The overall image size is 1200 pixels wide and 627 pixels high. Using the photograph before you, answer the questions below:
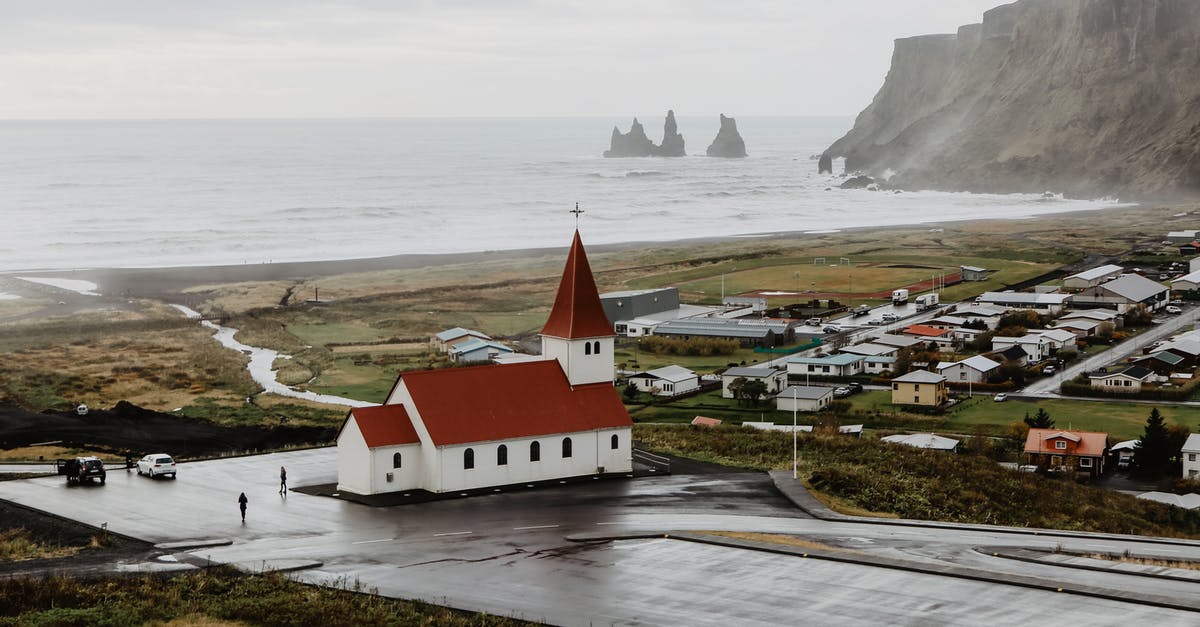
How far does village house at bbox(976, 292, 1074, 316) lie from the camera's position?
284ft

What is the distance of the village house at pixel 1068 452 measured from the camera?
48125 millimetres

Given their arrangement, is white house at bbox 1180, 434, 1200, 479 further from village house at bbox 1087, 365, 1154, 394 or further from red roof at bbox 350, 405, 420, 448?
red roof at bbox 350, 405, 420, 448

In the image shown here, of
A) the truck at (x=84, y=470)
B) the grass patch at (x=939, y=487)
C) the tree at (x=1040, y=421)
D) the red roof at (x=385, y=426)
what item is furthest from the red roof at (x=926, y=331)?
the truck at (x=84, y=470)

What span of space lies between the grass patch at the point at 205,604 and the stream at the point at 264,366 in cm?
2338

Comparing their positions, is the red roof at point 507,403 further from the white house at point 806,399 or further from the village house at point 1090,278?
the village house at point 1090,278

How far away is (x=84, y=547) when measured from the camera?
31875mm

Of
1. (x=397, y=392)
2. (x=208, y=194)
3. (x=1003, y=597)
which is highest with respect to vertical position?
(x=208, y=194)

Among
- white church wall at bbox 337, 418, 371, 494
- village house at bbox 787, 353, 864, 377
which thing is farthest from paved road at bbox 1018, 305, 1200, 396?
white church wall at bbox 337, 418, 371, 494

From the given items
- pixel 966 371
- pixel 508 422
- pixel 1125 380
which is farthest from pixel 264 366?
pixel 1125 380

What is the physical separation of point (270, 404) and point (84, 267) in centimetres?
6098

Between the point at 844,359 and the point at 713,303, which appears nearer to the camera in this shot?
the point at 844,359

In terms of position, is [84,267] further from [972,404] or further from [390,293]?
[972,404]

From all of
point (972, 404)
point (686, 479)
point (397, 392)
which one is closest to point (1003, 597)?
point (686, 479)

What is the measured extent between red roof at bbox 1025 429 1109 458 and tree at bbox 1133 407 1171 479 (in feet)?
3.97
